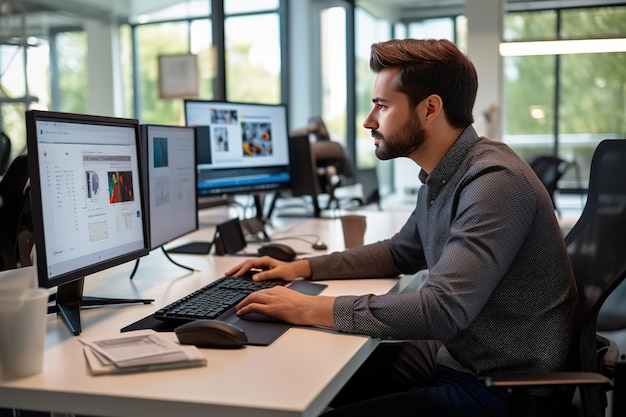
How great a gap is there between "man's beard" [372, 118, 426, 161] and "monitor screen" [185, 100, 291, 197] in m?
1.16

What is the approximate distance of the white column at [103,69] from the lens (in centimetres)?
496

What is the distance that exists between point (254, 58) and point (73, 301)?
5449 millimetres

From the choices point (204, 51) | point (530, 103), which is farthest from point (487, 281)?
point (530, 103)

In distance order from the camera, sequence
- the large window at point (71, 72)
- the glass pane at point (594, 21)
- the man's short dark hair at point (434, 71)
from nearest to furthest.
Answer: the man's short dark hair at point (434, 71)
the large window at point (71, 72)
the glass pane at point (594, 21)

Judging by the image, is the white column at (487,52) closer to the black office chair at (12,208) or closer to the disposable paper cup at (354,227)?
the disposable paper cup at (354,227)

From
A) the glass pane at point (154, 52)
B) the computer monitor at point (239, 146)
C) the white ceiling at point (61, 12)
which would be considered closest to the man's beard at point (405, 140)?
the computer monitor at point (239, 146)

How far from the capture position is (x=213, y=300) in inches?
61.7

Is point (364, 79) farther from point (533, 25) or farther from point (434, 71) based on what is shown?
point (434, 71)

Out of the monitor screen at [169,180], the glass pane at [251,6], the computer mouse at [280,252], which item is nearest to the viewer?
the monitor screen at [169,180]

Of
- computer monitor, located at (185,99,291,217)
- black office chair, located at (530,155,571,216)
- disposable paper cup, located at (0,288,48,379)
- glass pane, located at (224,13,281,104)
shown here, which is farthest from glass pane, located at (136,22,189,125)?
disposable paper cup, located at (0,288,48,379)

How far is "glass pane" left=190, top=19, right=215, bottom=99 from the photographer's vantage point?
17.8 feet

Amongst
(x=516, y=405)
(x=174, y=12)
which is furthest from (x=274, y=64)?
(x=516, y=405)

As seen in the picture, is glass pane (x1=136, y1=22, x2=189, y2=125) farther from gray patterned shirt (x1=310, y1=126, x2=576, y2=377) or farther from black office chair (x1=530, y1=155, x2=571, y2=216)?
gray patterned shirt (x1=310, y1=126, x2=576, y2=377)

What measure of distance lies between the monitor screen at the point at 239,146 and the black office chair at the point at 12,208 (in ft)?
2.48
